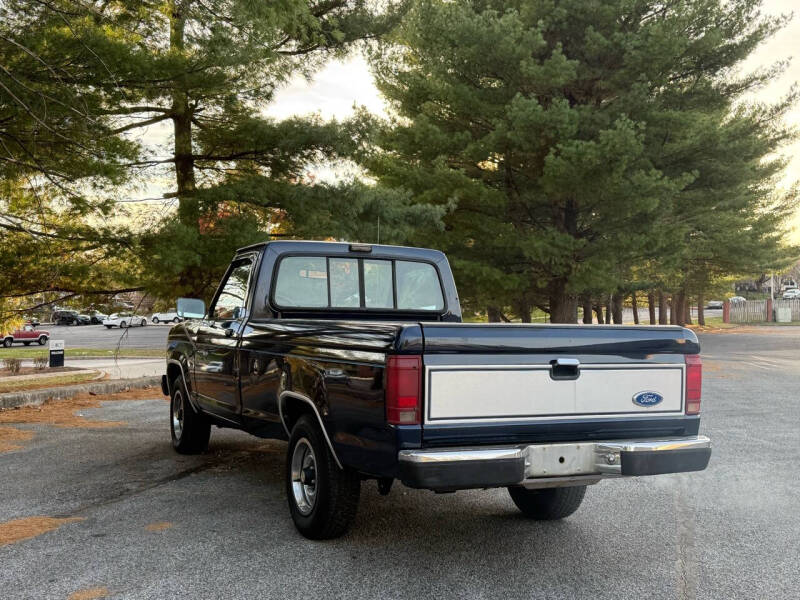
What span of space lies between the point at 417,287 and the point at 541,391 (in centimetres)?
236

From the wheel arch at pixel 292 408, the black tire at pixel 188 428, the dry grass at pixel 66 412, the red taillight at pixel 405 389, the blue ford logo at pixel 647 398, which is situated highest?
the red taillight at pixel 405 389

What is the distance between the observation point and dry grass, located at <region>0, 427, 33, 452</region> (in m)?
8.30

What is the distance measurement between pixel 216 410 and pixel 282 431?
134cm

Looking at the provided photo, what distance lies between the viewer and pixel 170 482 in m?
6.46

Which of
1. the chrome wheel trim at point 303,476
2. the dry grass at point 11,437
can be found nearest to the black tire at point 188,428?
the dry grass at point 11,437

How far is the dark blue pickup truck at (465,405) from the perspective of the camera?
13.0 ft

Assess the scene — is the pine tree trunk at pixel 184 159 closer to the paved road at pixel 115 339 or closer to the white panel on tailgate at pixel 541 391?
the white panel on tailgate at pixel 541 391

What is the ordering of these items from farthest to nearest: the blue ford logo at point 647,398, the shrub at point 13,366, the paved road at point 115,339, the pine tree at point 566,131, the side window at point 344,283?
the paved road at point 115,339, the shrub at point 13,366, the pine tree at point 566,131, the side window at point 344,283, the blue ford logo at point 647,398

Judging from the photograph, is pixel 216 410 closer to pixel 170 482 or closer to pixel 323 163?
pixel 170 482

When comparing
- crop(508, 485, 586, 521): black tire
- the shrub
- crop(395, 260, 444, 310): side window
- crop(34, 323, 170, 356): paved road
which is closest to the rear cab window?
crop(395, 260, 444, 310): side window

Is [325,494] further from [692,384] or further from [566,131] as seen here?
[566,131]

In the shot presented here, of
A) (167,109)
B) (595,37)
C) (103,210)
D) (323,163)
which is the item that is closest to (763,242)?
(595,37)

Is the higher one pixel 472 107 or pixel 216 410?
pixel 472 107

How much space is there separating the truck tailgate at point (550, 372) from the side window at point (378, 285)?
2.15m
